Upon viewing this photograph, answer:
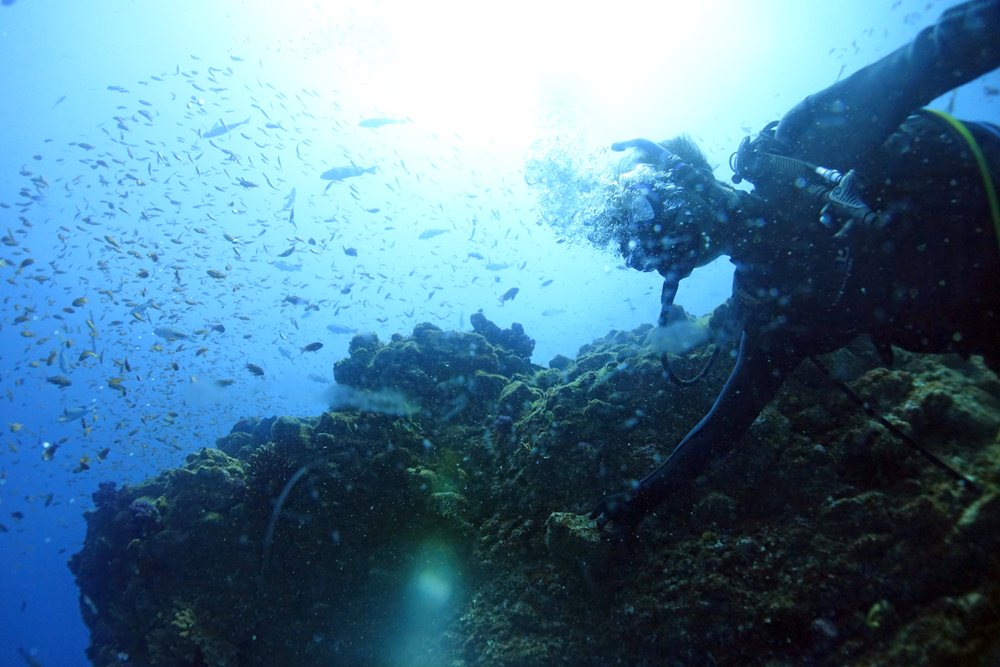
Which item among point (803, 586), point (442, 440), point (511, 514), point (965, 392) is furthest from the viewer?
point (442, 440)

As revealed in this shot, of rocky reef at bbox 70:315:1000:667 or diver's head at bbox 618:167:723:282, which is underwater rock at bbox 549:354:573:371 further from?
diver's head at bbox 618:167:723:282

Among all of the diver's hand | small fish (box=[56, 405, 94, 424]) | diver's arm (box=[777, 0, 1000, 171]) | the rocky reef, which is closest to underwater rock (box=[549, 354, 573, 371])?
the rocky reef

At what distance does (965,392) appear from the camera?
3.15 meters

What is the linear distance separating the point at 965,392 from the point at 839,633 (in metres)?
2.21

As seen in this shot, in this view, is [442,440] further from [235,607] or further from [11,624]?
[11,624]

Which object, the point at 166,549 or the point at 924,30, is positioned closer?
the point at 924,30

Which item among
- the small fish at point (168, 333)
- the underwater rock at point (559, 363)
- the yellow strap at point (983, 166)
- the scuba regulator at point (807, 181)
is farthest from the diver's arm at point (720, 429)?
the small fish at point (168, 333)

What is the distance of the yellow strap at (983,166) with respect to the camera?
215 cm

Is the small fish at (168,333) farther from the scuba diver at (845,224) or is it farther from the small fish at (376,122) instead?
the scuba diver at (845,224)

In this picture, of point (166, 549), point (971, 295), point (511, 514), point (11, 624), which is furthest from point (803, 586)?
point (11, 624)

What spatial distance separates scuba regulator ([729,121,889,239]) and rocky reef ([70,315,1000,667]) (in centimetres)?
176

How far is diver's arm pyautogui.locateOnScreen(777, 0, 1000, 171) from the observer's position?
2084 millimetres

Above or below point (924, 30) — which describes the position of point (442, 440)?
above

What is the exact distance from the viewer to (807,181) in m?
2.82
